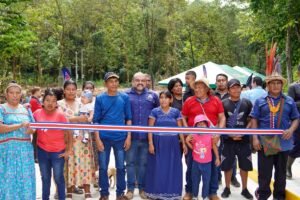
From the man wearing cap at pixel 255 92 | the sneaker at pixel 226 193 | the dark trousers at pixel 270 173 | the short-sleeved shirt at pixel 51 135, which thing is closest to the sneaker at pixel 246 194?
the sneaker at pixel 226 193

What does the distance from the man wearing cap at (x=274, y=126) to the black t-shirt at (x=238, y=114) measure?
1.54ft

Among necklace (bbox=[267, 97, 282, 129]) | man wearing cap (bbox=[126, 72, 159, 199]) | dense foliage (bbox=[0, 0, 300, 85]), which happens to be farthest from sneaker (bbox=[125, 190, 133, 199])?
dense foliage (bbox=[0, 0, 300, 85])

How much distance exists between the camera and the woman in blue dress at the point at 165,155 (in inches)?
251

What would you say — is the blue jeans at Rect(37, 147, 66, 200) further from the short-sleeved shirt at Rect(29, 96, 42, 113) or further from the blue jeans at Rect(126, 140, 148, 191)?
the short-sleeved shirt at Rect(29, 96, 42, 113)

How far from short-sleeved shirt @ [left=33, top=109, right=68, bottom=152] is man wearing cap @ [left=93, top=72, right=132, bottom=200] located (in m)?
0.57

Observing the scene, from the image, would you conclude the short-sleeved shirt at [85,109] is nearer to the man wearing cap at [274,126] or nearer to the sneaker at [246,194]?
the man wearing cap at [274,126]

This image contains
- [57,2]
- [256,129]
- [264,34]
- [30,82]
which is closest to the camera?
[256,129]

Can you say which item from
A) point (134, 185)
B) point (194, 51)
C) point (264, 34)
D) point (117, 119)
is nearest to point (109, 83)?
point (117, 119)

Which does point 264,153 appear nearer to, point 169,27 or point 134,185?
point 134,185

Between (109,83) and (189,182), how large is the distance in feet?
6.57

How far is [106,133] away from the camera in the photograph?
20.6ft

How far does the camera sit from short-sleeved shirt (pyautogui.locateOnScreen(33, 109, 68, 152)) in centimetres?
586

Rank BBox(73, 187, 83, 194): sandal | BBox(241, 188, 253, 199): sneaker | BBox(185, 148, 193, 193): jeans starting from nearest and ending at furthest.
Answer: BBox(185, 148, 193, 193): jeans < BBox(241, 188, 253, 199): sneaker < BBox(73, 187, 83, 194): sandal

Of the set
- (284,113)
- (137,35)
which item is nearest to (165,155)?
(284,113)
